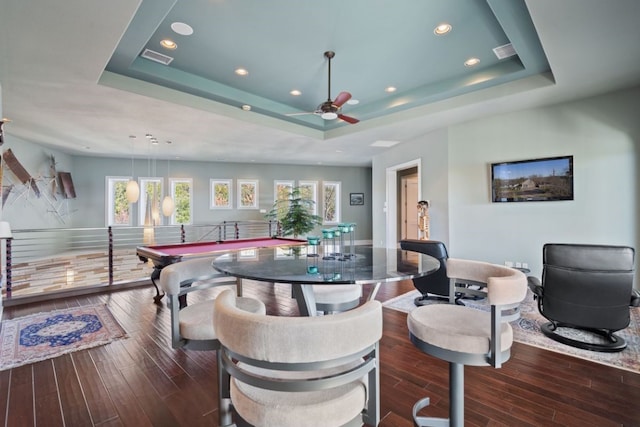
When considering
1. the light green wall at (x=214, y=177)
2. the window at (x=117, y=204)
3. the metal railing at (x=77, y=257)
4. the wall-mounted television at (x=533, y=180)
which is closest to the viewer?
the wall-mounted television at (x=533, y=180)

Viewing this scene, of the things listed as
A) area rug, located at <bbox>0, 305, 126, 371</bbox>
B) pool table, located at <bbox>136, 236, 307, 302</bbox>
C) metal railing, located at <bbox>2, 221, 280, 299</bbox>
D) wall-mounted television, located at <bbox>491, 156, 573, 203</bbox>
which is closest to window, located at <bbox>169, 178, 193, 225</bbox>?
metal railing, located at <bbox>2, 221, 280, 299</bbox>

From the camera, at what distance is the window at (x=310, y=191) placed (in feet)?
33.6

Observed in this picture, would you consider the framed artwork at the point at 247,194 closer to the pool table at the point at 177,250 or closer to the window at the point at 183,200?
the window at the point at 183,200

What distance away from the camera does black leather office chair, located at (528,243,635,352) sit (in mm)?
2455

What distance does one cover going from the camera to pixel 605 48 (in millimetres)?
2850

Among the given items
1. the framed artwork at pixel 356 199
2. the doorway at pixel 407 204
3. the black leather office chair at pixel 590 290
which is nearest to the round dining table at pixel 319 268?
the black leather office chair at pixel 590 290

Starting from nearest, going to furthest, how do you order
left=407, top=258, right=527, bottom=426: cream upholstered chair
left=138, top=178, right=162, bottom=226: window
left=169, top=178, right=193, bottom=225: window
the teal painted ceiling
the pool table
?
left=407, top=258, right=527, bottom=426: cream upholstered chair
the teal painted ceiling
the pool table
left=138, top=178, right=162, bottom=226: window
left=169, top=178, right=193, bottom=225: window

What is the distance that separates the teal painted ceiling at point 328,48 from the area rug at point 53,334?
2.96 metres

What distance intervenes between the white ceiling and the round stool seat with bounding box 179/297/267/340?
2.30 meters

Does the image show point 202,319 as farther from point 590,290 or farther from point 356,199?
point 356,199

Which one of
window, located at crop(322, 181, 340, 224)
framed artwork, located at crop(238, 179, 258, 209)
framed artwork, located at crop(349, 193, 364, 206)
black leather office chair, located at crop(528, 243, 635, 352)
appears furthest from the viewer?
framed artwork, located at crop(349, 193, 364, 206)

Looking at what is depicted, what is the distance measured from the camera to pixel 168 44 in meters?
3.30

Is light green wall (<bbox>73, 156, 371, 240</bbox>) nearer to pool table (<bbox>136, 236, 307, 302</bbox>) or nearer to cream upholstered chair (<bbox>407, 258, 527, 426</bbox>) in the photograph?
pool table (<bbox>136, 236, 307, 302</bbox>)

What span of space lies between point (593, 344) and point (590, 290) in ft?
1.59
